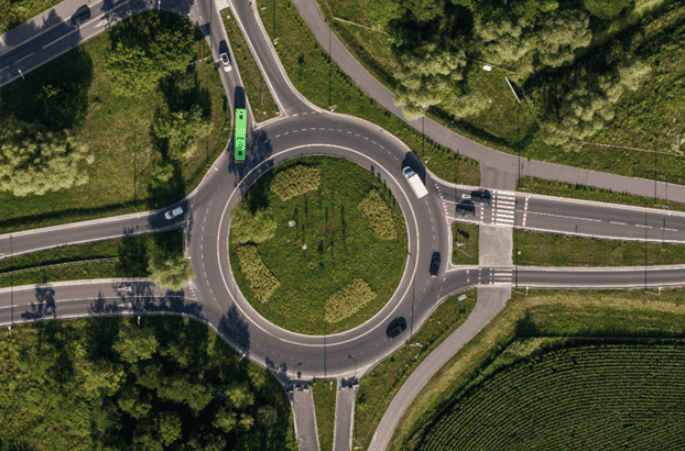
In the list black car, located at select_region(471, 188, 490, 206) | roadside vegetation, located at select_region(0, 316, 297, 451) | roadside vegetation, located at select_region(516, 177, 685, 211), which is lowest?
roadside vegetation, located at select_region(0, 316, 297, 451)

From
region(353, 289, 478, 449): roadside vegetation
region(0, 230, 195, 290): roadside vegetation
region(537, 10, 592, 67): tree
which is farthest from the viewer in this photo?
region(353, 289, 478, 449): roadside vegetation

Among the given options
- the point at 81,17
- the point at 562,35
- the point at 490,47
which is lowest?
the point at 490,47

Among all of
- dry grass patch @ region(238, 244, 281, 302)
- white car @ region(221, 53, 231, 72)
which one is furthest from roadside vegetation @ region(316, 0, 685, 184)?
dry grass patch @ region(238, 244, 281, 302)

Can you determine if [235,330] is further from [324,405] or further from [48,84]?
[48,84]

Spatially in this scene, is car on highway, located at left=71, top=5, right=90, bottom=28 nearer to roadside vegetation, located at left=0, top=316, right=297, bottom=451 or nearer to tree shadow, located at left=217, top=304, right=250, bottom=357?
roadside vegetation, located at left=0, top=316, right=297, bottom=451

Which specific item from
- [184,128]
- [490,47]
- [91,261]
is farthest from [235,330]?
[490,47]

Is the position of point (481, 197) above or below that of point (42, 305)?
above

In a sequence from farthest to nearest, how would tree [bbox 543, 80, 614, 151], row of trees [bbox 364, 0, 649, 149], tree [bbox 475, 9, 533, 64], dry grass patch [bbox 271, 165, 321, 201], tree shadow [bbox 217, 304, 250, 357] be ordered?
1. tree shadow [bbox 217, 304, 250, 357]
2. dry grass patch [bbox 271, 165, 321, 201]
3. tree [bbox 543, 80, 614, 151]
4. row of trees [bbox 364, 0, 649, 149]
5. tree [bbox 475, 9, 533, 64]
